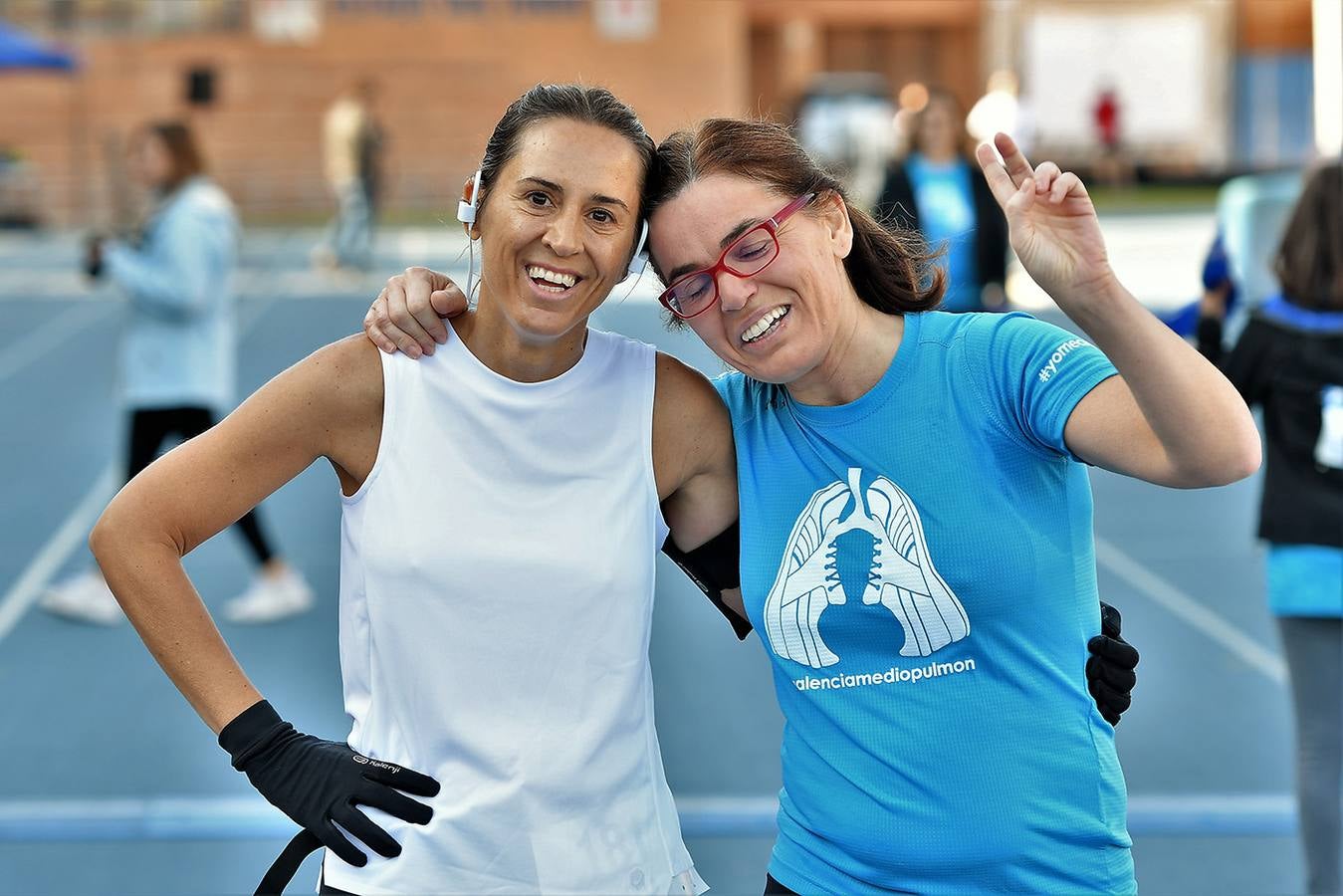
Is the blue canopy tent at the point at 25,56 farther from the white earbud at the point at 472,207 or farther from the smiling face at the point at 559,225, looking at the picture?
the smiling face at the point at 559,225

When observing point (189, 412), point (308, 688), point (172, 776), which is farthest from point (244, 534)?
point (172, 776)

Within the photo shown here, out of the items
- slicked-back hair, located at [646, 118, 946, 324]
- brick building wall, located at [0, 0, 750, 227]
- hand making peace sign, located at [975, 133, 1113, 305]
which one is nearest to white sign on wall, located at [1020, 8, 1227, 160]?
brick building wall, located at [0, 0, 750, 227]

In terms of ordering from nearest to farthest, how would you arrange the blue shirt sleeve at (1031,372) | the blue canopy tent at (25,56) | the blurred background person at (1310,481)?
the blue shirt sleeve at (1031,372)
the blurred background person at (1310,481)
the blue canopy tent at (25,56)

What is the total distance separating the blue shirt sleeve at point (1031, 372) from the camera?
78.5 inches

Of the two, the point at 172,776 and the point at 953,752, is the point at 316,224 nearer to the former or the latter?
the point at 172,776

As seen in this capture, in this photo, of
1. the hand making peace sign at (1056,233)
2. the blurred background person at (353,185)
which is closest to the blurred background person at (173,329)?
the hand making peace sign at (1056,233)

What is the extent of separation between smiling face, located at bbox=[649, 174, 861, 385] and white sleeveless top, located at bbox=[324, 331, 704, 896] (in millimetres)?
211

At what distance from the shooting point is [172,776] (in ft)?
16.2

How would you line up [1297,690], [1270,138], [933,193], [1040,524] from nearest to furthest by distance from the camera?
1. [1040,524]
2. [1297,690]
3. [933,193]
4. [1270,138]

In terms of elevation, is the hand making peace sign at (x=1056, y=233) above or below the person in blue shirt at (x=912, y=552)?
above

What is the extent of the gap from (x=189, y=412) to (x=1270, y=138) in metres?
33.6

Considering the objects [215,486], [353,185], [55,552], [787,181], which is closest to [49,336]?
[353,185]

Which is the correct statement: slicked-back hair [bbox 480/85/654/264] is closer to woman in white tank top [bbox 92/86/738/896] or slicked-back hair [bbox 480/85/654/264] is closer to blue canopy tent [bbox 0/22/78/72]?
woman in white tank top [bbox 92/86/738/896]

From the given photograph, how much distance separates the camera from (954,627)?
81.5 inches
